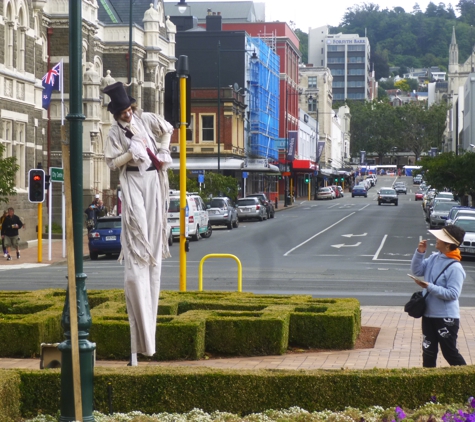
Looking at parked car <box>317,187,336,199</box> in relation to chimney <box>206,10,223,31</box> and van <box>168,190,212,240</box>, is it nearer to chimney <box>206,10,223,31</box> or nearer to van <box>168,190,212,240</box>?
chimney <box>206,10,223,31</box>

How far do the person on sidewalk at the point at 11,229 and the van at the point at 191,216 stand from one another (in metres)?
7.63

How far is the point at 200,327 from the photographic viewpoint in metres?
11.0

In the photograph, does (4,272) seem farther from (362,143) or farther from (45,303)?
(362,143)

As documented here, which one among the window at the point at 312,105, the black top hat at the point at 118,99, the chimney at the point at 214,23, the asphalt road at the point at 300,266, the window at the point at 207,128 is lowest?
the asphalt road at the point at 300,266

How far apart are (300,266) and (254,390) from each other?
1901cm

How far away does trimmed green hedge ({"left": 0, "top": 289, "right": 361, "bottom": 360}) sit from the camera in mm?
10859

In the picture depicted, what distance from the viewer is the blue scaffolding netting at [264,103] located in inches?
3155

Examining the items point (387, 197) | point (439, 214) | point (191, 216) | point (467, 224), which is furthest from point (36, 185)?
point (387, 197)

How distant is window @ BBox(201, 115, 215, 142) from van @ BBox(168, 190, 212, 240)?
30.9 metres

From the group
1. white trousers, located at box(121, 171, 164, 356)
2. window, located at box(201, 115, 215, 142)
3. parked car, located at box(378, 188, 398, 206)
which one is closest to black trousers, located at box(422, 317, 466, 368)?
white trousers, located at box(121, 171, 164, 356)

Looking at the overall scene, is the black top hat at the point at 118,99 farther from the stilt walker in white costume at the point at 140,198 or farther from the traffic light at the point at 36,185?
the traffic light at the point at 36,185

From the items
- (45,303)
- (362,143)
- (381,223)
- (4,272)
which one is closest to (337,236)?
(381,223)

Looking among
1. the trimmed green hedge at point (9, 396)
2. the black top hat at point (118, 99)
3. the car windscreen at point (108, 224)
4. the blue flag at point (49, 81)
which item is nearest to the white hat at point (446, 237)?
the black top hat at point (118, 99)

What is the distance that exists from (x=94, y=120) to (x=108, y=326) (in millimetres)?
34238
